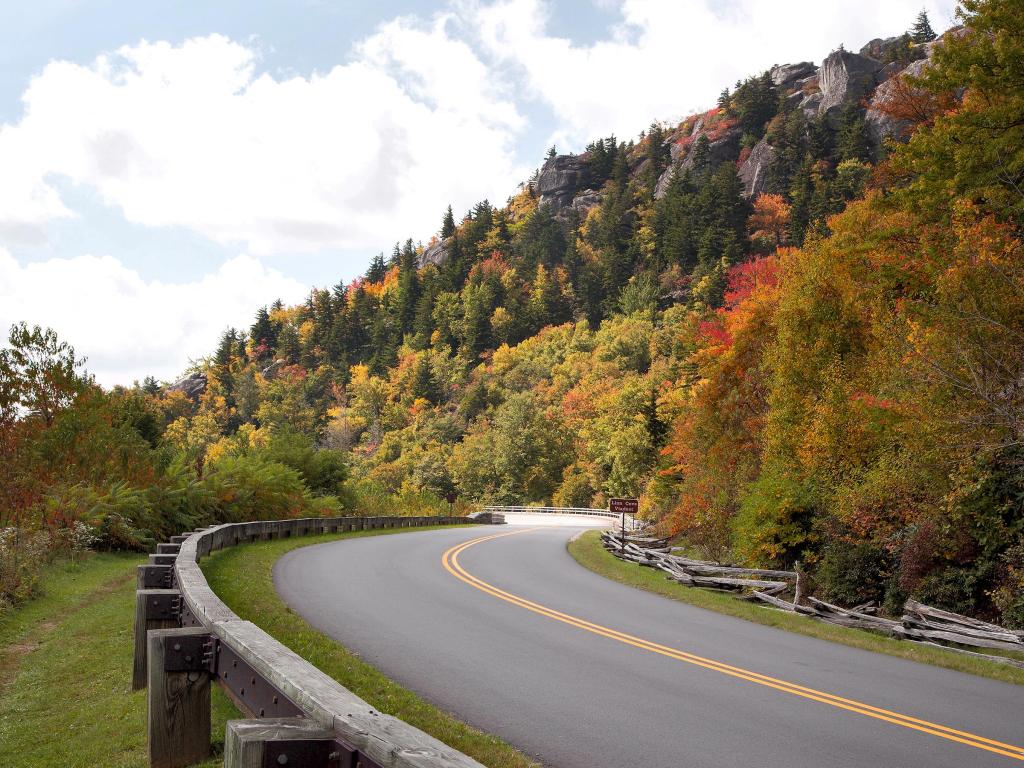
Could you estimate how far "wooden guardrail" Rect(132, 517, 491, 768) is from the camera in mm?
3008

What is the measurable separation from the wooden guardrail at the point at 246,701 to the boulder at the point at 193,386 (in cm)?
16964

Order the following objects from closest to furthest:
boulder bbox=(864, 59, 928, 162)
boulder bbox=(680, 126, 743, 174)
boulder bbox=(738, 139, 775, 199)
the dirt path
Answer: the dirt path → boulder bbox=(864, 59, 928, 162) → boulder bbox=(738, 139, 775, 199) → boulder bbox=(680, 126, 743, 174)

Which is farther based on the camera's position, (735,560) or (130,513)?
(735,560)

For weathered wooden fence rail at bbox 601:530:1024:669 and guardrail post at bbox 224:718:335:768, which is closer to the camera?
guardrail post at bbox 224:718:335:768

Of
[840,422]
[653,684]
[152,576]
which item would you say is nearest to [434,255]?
[840,422]

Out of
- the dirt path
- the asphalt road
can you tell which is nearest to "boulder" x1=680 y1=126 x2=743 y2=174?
the asphalt road

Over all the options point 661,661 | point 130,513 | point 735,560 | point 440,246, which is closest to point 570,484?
point 735,560

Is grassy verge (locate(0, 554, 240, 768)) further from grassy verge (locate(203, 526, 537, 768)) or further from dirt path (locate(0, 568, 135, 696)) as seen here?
grassy verge (locate(203, 526, 537, 768))

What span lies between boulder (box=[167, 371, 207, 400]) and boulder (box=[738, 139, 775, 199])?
11837 centimetres

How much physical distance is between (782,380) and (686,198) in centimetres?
10368

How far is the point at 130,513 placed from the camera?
2123cm

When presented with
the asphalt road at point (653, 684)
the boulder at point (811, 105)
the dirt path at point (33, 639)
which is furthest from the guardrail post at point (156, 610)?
the boulder at point (811, 105)

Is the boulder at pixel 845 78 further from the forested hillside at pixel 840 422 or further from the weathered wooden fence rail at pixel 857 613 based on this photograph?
the weathered wooden fence rail at pixel 857 613

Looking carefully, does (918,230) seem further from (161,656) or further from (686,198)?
(686,198)
